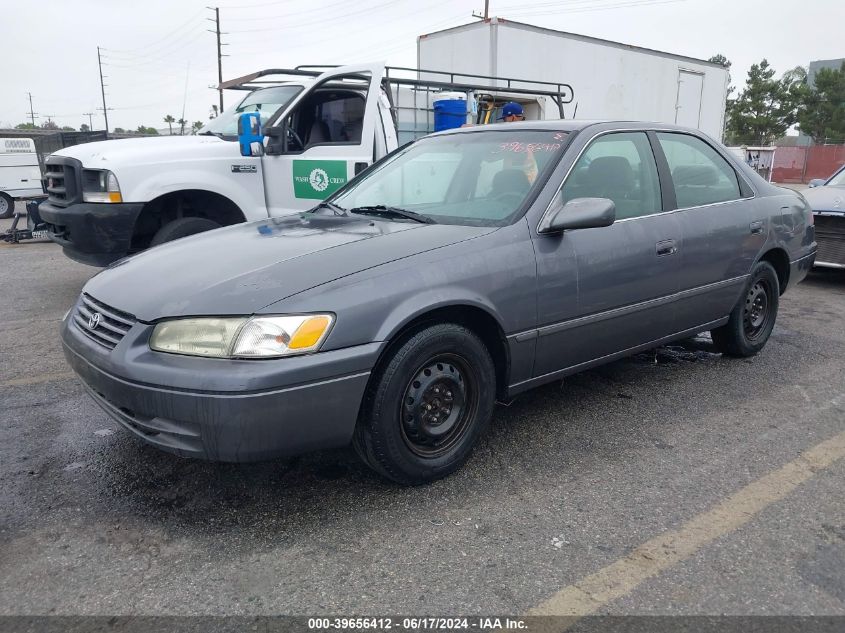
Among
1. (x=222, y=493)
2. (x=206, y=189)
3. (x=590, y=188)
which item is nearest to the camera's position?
(x=222, y=493)

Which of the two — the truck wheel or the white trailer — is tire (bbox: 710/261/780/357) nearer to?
the truck wheel

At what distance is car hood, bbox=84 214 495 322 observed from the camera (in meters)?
2.63

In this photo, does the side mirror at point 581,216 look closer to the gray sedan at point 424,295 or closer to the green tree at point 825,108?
the gray sedan at point 424,295

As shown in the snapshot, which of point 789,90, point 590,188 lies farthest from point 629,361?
point 789,90

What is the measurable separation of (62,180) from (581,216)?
520 centimetres

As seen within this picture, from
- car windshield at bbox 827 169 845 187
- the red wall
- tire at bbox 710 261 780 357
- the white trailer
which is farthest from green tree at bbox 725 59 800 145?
tire at bbox 710 261 780 357

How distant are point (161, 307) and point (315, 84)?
4242 mm

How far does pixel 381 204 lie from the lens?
3828mm

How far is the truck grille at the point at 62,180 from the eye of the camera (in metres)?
6.02

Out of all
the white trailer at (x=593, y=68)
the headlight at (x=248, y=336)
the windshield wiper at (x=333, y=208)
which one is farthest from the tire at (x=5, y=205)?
the headlight at (x=248, y=336)

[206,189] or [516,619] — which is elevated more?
[206,189]

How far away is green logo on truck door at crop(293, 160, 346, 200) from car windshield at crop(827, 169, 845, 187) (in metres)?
5.95

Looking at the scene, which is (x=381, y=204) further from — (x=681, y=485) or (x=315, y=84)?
(x=315, y=84)

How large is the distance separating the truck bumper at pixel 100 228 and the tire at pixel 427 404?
13.0 feet
